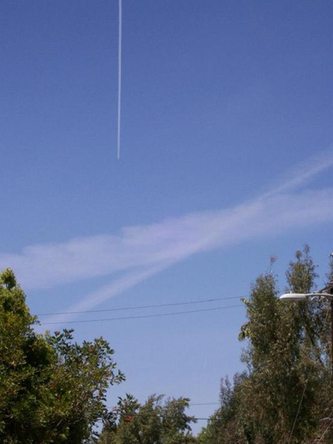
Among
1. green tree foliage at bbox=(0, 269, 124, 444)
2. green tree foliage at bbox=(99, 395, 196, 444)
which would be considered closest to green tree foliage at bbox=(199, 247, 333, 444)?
green tree foliage at bbox=(0, 269, 124, 444)

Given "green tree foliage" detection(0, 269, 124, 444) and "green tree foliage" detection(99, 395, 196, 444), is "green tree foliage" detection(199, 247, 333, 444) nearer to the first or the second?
"green tree foliage" detection(0, 269, 124, 444)

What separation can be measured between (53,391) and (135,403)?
7.04 feet

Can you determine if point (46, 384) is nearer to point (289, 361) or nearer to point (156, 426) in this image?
point (289, 361)

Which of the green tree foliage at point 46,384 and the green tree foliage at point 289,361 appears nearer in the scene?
the green tree foliage at point 46,384

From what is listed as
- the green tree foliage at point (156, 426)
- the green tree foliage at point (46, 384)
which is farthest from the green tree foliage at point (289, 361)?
the green tree foliage at point (156, 426)

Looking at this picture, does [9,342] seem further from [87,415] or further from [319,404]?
[319,404]

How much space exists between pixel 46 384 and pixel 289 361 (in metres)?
23.2

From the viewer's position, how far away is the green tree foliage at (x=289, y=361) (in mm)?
A: 39812

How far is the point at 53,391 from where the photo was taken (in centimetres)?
1836

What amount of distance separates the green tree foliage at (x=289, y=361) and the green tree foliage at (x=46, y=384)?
20.7 metres

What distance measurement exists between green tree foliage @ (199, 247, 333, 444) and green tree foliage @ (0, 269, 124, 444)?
20.7m

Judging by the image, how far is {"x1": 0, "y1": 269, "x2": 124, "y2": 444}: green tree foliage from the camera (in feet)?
57.2

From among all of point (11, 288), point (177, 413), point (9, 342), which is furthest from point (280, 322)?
point (177, 413)

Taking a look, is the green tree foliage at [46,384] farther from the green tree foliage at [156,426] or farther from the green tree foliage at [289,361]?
the green tree foliage at [156,426]
